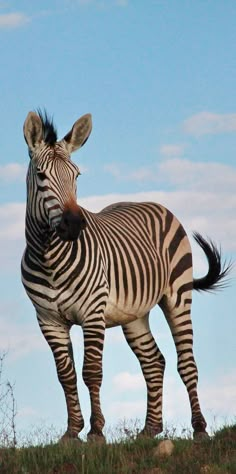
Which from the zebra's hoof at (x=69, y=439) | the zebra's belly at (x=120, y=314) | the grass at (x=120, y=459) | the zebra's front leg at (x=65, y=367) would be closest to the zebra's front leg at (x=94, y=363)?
the zebra's hoof at (x=69, y=439)

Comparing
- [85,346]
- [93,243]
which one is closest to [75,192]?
[93,243]

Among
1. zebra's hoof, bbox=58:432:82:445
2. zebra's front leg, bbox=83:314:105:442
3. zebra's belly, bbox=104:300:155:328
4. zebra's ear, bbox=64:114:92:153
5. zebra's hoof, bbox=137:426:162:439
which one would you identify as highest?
zebra's ear, bbox=64:114:92:153

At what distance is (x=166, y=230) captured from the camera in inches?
605

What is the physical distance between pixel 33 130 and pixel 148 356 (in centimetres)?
384

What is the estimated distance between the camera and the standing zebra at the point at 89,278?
12.7 meters

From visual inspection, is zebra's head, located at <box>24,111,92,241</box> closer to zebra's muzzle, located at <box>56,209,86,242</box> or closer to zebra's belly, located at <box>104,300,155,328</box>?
zebra's muzzle, located at <box>56,209,86,242</box>

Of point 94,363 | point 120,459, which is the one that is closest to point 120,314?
point 94,363

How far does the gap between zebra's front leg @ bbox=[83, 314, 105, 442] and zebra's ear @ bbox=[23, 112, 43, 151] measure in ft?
7.17

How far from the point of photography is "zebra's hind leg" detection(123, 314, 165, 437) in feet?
49.4

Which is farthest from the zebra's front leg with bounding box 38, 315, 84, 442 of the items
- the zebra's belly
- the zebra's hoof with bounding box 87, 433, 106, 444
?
the zebra's belly

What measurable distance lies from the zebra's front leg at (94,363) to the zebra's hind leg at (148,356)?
93.9 inches

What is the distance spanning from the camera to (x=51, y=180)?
500 inches

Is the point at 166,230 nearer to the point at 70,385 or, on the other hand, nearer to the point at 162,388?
the point at 162,388

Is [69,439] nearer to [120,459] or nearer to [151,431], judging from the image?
[120,459]
